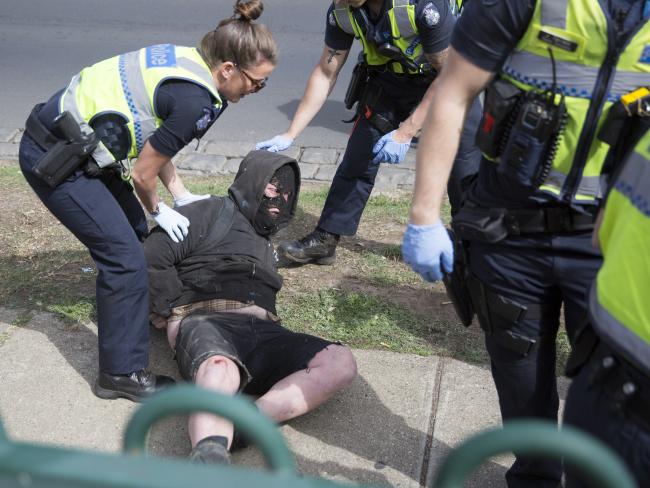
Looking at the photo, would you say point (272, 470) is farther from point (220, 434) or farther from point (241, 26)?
point (241, 26)

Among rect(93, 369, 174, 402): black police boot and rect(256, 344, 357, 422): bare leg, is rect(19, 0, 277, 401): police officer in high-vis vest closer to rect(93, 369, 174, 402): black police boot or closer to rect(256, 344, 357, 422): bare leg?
rect(93, 369, 174, 402): black police boot

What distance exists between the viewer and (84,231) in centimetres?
312

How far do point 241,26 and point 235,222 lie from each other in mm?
906

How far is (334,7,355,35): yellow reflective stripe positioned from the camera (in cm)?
410

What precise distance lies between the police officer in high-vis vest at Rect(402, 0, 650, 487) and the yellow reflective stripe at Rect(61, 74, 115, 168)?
127 cm

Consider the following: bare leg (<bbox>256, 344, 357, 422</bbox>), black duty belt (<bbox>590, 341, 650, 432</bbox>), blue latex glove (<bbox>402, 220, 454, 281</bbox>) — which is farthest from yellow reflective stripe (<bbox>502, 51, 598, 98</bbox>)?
bare leg (<bbox>256, 344, 357, 422</bbox>)

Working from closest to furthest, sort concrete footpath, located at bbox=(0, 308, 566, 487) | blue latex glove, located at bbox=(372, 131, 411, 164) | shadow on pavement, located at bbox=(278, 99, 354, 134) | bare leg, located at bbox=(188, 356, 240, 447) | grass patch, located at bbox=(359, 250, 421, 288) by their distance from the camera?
1. bare leg, located at bbox=(188, 356, 240, 447)
2. concrete footpath, located at bbox=(0, 308, 566, 487)
3. blue latex glove, located at bbox=(372, 131, 411, 164)
4. grass patch, located at bbox=(359, 250, 421, 288)
5. shadow on pavement, located at bbox=(278, 99, 354, 134)

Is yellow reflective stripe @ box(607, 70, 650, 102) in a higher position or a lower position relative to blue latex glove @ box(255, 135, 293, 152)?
higher

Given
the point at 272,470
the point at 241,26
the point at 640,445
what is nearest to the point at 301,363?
the point at 241,26

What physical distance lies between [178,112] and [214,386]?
974mm

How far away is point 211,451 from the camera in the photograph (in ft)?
8.79

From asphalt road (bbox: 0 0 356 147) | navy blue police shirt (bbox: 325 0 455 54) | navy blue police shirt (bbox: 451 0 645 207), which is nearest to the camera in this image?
navy blue police shirt (bbox: 451 0 645 207)

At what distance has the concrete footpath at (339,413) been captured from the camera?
9.62 ft

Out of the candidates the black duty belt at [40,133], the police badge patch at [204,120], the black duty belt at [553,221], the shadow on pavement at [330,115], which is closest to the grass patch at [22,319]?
the black duty belt at [40,133]
